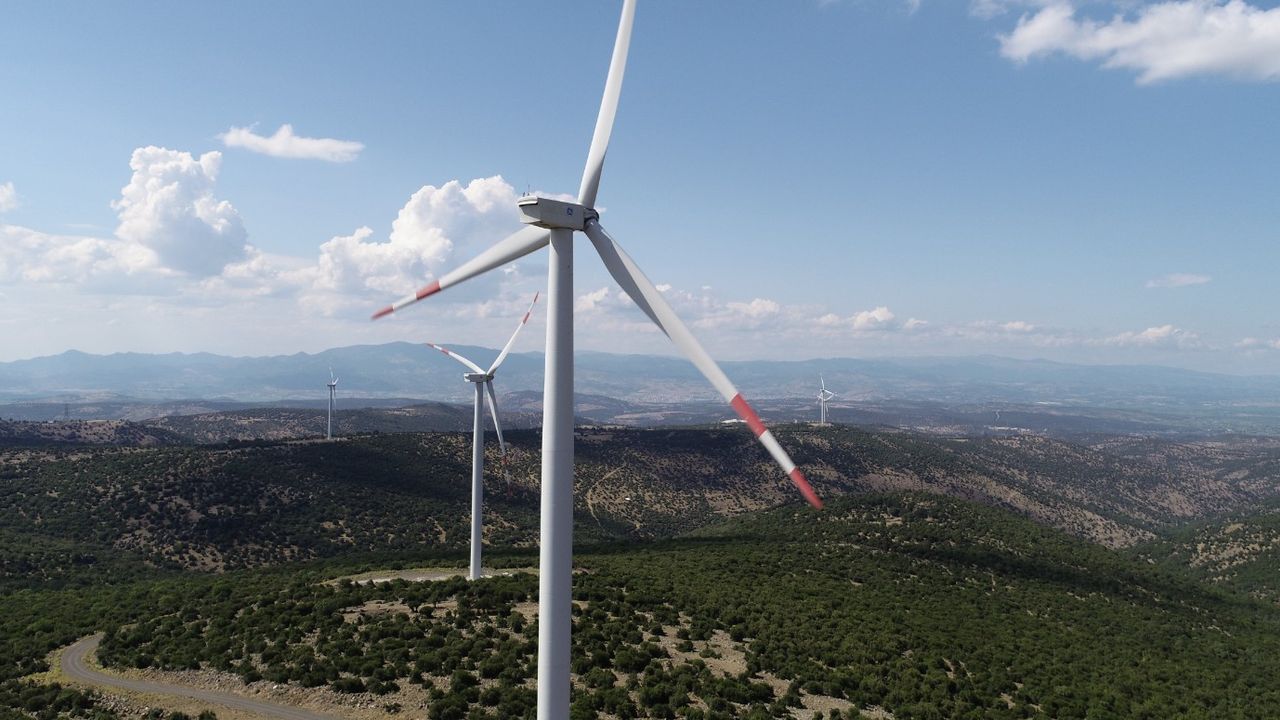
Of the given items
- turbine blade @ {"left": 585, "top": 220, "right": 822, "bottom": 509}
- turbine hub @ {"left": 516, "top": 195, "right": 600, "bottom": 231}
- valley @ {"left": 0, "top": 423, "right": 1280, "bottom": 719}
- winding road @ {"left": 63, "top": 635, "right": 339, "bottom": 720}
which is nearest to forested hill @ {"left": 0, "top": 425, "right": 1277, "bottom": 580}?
valley @ {"left": 0, "top": 423, "right": 1280, "bottom": 719}

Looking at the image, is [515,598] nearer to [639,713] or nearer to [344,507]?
[639,713]

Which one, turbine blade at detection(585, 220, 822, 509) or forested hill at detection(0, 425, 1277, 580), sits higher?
turbine blade at detection(585, 220, 822, 509)

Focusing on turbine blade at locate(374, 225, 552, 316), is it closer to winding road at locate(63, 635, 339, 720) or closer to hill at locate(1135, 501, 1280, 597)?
winding road at locate(63, 635, 339, 720)

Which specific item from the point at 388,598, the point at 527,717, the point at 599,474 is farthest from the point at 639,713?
the point at 599,474

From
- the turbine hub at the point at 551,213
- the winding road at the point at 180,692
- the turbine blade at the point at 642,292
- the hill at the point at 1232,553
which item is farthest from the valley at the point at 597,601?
the turbine hub at the point at 551,213

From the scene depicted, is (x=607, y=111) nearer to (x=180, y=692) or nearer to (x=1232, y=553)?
(x=180, y=692)

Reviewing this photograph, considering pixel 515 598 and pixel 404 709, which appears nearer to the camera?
pixel 404 709
